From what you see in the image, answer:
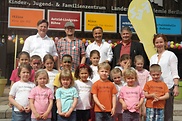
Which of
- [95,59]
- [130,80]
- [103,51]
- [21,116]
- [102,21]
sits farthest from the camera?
[102,21]

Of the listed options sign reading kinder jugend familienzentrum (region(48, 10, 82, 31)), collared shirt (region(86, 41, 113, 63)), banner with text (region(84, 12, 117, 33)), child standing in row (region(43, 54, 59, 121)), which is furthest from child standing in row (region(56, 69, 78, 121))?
banner with text (region(84, 12, 117, 33))

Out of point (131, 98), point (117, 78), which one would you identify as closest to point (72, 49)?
point (117, 78)

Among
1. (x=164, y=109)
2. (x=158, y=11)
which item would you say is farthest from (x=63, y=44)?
(x=158, y=11)

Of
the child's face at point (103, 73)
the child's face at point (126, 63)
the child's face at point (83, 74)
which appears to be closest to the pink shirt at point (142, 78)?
the child's face at point (126, 63)

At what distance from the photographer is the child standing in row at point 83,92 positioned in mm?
4301

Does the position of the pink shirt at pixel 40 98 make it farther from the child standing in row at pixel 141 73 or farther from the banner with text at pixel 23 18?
the banner with text at pixel 23 18

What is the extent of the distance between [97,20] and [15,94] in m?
6.56

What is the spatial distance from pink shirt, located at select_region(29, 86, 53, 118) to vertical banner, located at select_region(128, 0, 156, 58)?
397cm

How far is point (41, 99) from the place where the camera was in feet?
13.3

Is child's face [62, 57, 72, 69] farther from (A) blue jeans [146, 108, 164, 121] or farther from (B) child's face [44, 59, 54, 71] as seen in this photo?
(A) blue jeans [146, 108, 164, 121]

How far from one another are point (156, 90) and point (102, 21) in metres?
6.45

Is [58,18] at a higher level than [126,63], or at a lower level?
higher

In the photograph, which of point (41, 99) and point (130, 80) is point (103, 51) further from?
point (41, 99)

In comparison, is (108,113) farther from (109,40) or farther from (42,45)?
(109,40)
